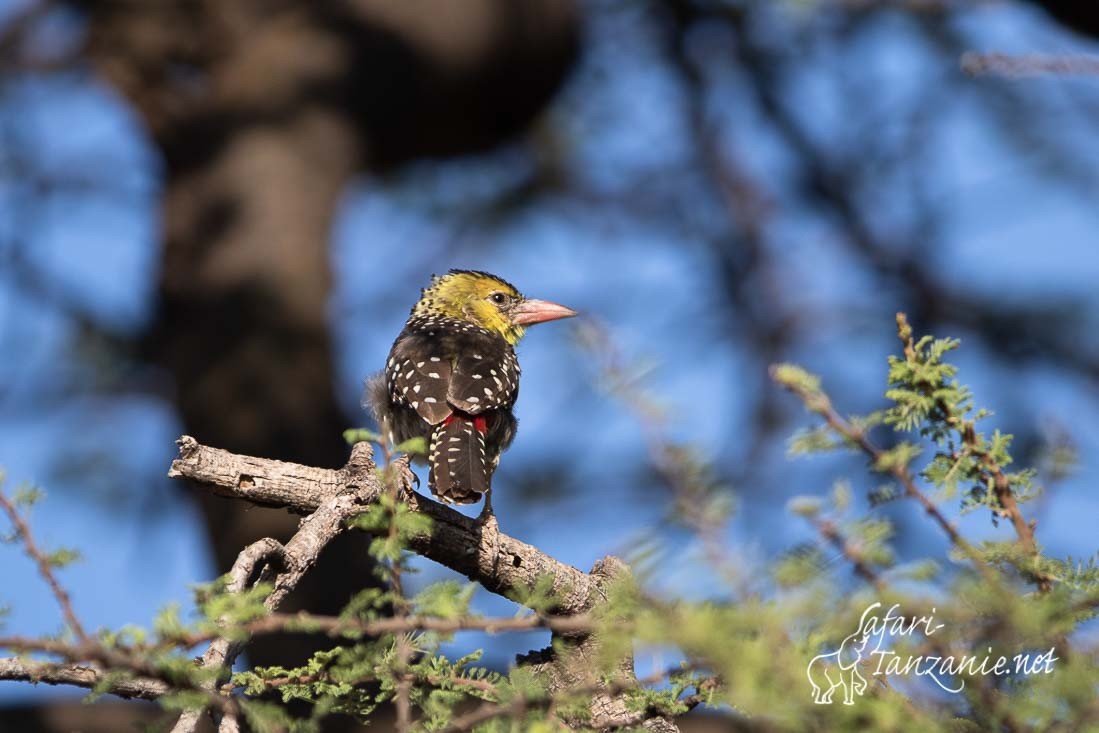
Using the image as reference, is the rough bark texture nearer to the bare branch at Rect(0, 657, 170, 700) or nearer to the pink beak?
the bare branch at Rect(0, 657, 170, 700)

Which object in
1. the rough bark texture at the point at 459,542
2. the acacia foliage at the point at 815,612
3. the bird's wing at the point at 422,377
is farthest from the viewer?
the bird's wing at the point at 422,377

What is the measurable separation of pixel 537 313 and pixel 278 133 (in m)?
3.68

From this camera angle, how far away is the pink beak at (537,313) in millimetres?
6238

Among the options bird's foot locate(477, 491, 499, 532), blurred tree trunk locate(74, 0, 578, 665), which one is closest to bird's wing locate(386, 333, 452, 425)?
bird's foot locate(477, 491, 499, 532)

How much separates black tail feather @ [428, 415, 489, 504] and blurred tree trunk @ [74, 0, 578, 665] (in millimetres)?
3520

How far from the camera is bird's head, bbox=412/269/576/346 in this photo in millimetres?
6215

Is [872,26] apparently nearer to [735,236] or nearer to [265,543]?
[735,236]

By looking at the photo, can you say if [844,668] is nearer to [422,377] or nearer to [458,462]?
[458,462]

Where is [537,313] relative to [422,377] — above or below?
above

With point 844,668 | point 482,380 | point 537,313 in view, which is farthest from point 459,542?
point 537,313

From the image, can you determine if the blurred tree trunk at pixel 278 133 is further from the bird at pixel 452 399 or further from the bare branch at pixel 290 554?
the bare branch at pixel 290 554

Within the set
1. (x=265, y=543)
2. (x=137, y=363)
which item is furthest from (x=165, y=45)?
(x=265, y=543)

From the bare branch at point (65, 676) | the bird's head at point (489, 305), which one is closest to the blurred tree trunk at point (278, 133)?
the bird's head at point (489, 305)

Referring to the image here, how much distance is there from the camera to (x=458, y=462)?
403 centimetres
